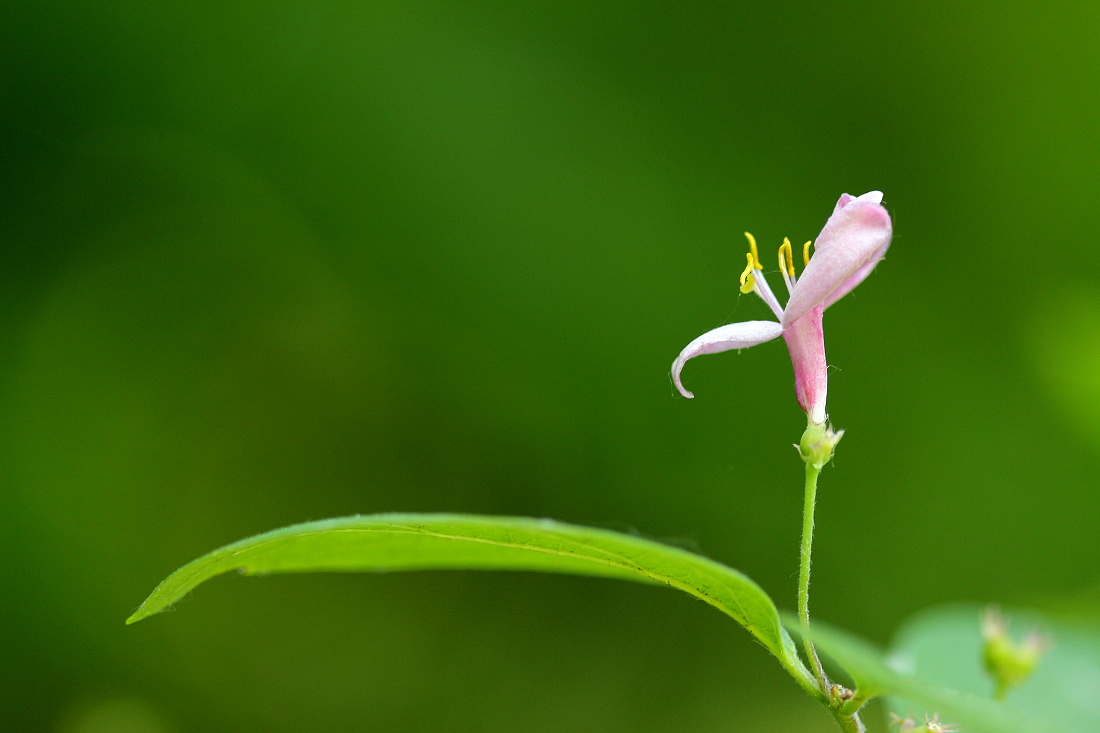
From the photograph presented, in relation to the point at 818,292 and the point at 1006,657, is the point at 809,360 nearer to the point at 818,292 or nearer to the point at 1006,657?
the point at 818,292

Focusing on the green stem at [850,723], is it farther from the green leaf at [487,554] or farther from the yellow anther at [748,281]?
the yellow anther at [748,281]

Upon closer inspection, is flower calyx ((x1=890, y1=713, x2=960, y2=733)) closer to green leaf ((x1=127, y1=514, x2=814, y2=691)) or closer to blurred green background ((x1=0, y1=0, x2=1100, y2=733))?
green leaf ((x1=127, y1=514, x2=814, y2=691))

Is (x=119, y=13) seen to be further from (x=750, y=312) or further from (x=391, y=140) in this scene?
(x=750, y=312)

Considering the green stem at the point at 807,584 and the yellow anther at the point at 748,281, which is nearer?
the green stem at the point at 807,584

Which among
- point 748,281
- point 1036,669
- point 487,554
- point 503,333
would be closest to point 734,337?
point 748,281

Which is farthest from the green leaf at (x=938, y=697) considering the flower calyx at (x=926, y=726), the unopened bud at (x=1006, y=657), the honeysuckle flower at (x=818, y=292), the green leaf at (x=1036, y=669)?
the green leaf at (x=1036, y=669)

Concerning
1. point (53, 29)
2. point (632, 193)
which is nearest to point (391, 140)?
point (632, 193)
